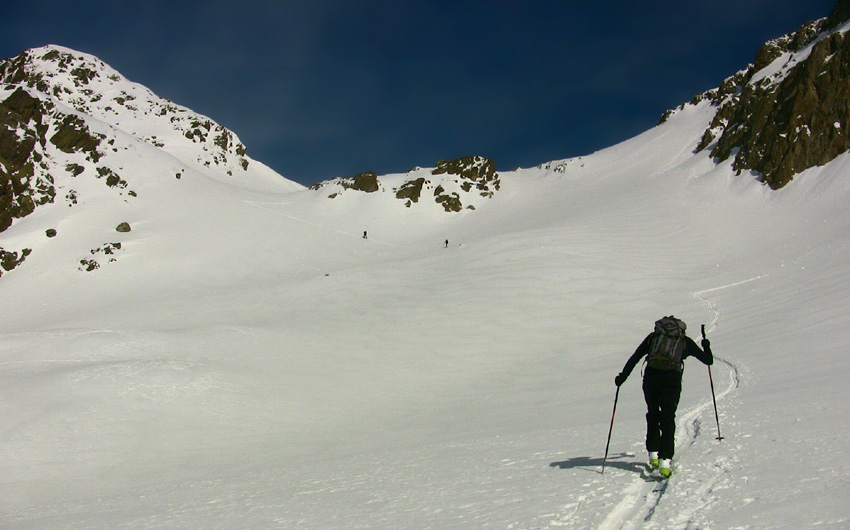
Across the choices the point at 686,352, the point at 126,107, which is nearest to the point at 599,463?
the point at 686,352

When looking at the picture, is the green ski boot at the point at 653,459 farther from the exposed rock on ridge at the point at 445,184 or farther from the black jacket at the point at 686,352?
the exposed rock on ridge at the point at 445,184

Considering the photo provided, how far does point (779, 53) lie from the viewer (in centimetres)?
6356

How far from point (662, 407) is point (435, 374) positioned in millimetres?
12644

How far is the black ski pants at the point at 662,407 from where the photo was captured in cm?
607

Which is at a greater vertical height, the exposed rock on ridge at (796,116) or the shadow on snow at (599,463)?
the exposed rock on ridge at (796,116)

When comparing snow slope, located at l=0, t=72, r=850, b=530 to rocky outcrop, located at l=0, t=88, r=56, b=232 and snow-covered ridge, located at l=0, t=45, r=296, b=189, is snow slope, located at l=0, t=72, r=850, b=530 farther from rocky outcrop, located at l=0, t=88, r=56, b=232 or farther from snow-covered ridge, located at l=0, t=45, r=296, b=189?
snow-covered ridge, located at l=0, t=45, r=296, b=189

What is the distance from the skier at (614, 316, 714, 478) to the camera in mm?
6208

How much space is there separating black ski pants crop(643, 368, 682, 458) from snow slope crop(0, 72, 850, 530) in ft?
1.35

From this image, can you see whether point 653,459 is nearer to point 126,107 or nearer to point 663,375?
point 663,375

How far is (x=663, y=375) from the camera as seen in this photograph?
21.3 ft

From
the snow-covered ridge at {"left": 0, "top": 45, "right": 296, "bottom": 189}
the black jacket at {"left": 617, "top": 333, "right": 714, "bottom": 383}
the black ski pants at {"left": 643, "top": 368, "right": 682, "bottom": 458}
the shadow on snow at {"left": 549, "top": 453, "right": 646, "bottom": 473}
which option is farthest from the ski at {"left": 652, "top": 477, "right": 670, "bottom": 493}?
the snow-covered ridge at {"left": 0, "top": 45, "right": 296, "bottom": 189}

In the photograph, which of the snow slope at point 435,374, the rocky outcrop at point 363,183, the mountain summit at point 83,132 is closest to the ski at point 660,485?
the snow slope at point 435,374

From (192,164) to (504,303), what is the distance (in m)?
79.3

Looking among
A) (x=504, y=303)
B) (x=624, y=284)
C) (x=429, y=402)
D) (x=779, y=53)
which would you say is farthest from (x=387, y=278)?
(x=779, y=53)
